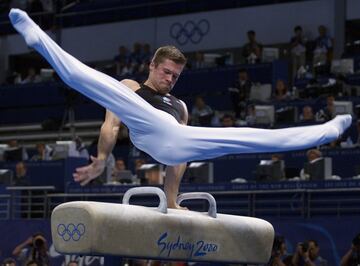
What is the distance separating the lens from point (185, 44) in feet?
71.1

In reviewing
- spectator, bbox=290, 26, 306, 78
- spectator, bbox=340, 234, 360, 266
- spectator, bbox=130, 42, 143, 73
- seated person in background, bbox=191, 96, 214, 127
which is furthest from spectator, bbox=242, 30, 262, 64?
spectator, bbox=340, 234, 360, 266

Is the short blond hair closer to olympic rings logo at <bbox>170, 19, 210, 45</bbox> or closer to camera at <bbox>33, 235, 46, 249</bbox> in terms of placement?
camera at <bbox>33, 235, 46, 249</bbox>

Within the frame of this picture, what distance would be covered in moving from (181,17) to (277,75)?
4569 mm

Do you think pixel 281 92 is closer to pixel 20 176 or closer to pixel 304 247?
pixel 20 176

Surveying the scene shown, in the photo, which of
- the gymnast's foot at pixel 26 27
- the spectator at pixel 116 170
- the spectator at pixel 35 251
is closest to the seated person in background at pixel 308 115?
the spectator at pixel 116 170

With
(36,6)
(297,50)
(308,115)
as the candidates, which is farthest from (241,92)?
(36,6)

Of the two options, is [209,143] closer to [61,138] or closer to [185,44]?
[61,138]

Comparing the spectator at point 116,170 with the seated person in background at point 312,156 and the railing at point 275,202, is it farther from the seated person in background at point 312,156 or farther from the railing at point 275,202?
the seated person in background at point 312,156

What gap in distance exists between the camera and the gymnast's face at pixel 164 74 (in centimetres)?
666

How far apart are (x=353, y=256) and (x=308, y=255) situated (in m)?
0.58

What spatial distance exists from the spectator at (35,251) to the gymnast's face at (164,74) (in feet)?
20.3

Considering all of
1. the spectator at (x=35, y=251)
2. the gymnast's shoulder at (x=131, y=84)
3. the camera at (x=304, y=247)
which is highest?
the gymnast's shoulder at (x=131, y=84)

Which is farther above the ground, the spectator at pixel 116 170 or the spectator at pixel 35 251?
the spectator at pixel 116 170

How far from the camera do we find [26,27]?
5984mm
